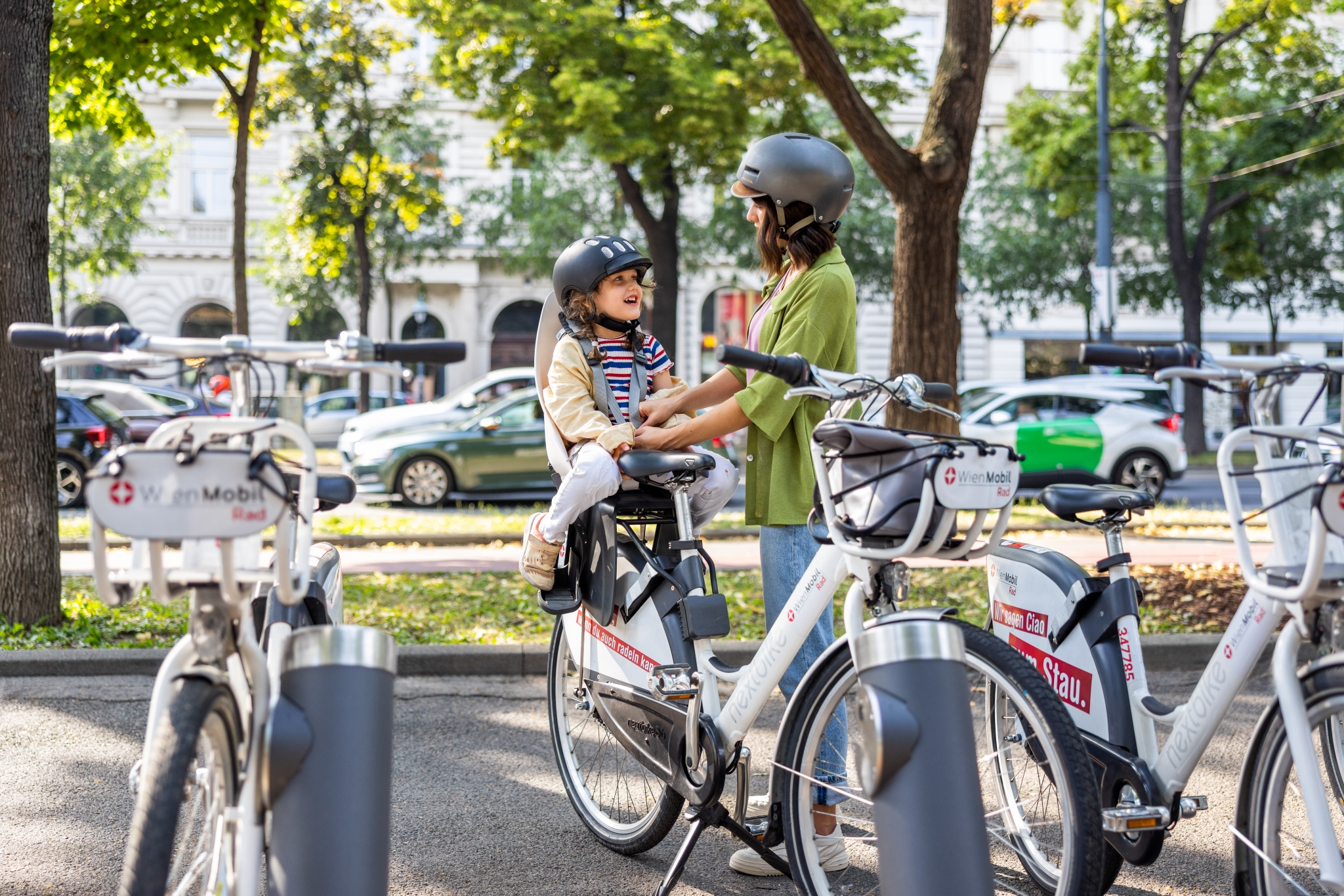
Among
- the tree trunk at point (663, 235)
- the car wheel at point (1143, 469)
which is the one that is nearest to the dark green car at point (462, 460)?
the tree trunk at point (663, 235)

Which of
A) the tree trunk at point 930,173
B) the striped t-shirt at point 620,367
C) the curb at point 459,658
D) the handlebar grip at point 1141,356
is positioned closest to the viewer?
the handlebar grip at point 1141,356

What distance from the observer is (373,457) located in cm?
1391

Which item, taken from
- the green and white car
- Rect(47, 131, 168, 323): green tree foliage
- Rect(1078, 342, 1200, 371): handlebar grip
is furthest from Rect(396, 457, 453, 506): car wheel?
Rect(47, 131, 168, 323): green tree foliage

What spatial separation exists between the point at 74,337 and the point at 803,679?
5.43ft

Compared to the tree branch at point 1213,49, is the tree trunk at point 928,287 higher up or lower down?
lower down

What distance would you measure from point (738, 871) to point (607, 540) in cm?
104

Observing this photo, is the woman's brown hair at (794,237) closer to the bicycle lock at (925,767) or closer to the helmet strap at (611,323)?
the helmet strap at (611,323)

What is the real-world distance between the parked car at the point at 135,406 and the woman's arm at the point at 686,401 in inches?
478

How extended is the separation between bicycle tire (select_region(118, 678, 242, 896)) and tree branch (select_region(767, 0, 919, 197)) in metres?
6.80

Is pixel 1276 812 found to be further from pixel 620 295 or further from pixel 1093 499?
pixel 620 295

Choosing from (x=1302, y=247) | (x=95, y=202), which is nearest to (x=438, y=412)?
(x=95, y=202)

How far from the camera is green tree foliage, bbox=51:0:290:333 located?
27.0 feet

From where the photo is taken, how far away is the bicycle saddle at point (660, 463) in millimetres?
3154

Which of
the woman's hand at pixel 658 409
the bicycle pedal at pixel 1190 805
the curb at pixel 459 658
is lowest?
the curb at pixel 459 658
